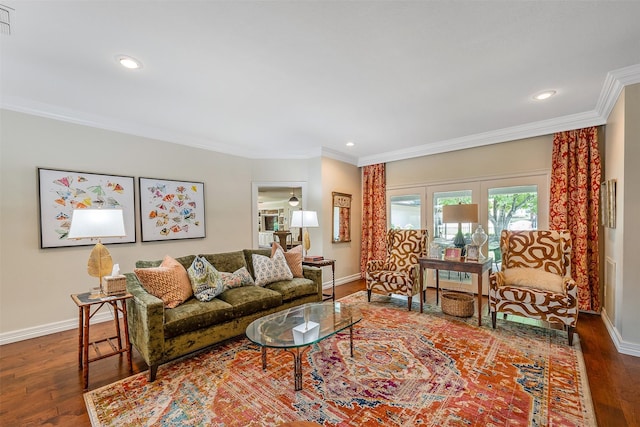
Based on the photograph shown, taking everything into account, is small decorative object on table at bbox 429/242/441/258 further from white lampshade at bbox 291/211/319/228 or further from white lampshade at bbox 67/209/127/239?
white lampshade at bbox 67/209/127/239

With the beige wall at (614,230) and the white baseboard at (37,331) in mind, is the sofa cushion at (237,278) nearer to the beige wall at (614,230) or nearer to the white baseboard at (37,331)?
the white baseboard at (37,331)

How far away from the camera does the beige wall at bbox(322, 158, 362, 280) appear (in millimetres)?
5137

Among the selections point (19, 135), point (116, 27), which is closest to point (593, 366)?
point (116, 27)

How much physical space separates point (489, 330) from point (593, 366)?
86cm

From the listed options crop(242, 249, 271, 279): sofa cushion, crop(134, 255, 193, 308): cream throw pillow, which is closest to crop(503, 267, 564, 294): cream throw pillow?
crop(242, 249, 271, 279): sofa cushion

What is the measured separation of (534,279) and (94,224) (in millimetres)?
4356

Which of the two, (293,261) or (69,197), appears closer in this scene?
(69,197)

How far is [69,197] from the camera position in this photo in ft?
10.8

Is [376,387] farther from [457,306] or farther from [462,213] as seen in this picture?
[462,213]

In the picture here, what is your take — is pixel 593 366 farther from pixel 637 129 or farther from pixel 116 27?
pixel 116 27

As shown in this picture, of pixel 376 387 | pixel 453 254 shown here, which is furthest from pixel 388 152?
pixel 376 387

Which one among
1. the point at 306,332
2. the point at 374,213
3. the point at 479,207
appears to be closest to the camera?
the point at 306,332

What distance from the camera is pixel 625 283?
267 centimetres

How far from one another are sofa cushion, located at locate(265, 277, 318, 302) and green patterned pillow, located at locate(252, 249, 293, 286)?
7 cm
